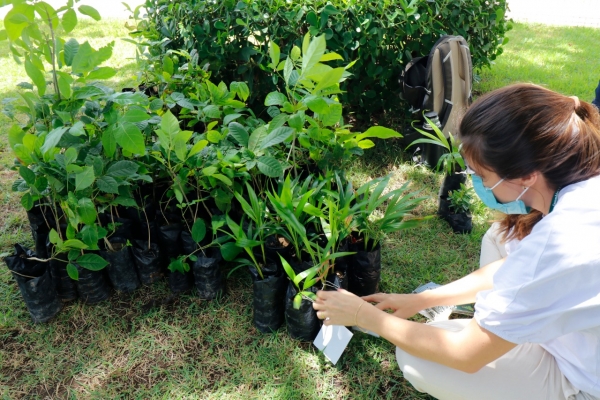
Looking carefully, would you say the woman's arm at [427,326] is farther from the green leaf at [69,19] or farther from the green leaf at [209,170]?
the green leaf at [69,19]

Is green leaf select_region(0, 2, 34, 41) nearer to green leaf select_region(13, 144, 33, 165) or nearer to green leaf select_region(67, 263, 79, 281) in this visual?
green leaf select_region(13, 144, 33, 165)

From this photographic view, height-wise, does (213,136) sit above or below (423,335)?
above

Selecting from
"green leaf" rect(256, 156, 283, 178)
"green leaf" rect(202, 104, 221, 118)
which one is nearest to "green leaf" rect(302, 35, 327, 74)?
"green leaf" rect(256, 156, 283, 178)

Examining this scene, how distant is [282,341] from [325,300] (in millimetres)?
409

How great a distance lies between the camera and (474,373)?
1573 mm

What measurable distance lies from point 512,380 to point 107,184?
5.28 feet

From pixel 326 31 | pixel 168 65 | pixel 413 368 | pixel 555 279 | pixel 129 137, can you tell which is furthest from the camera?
pixel 326 31

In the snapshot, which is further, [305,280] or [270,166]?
[270,166]

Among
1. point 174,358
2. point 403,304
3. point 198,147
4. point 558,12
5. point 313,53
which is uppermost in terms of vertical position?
point 313,53

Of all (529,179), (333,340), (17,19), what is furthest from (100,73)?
(529,179)

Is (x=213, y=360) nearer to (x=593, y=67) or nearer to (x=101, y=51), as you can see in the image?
(x=101, y=51)

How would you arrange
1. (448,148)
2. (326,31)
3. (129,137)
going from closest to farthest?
(129,137) < (448,148) < (326,31)

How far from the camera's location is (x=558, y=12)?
772cm

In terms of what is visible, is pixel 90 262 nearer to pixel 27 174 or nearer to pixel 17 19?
pixel 27 174
